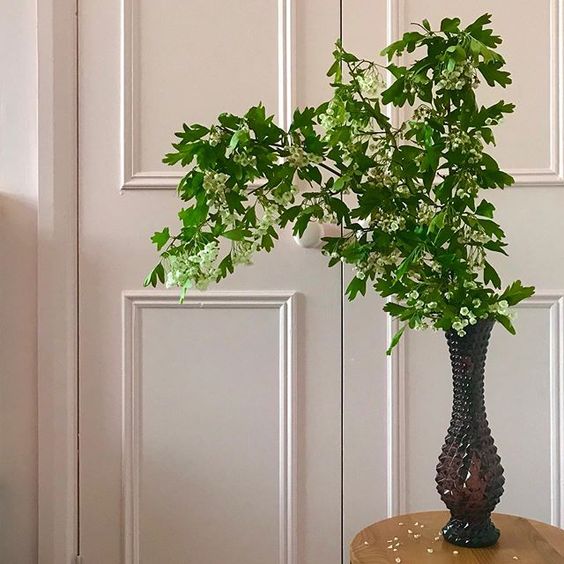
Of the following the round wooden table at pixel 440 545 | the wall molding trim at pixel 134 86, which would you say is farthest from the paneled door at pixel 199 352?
the round wooden table at pixel 440 545

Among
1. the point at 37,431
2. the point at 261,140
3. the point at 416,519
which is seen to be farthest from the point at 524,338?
the point at 37,431

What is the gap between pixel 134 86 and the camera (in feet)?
5.17

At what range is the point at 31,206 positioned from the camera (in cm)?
158

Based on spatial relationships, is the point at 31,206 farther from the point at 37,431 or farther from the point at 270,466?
the point at 270,466

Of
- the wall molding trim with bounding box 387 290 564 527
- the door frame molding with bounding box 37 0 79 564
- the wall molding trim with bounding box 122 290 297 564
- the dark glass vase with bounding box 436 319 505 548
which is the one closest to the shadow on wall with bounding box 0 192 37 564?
the door frame molding with bounding box 37 0 79 564

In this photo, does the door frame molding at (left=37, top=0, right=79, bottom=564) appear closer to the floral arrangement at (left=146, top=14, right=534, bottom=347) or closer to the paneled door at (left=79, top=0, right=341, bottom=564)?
the paneled door at (left=79, top=0, right=341, bottom=564)

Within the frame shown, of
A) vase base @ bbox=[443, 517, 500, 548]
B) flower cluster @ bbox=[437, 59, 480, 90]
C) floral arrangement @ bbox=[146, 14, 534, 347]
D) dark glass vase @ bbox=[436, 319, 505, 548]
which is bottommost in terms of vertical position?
vase base @ bbox=[443, 517, 500, 548]

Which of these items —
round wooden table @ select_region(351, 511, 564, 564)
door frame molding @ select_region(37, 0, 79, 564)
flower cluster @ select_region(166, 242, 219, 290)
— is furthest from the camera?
door frame molding @ select_region(37, 0, 79, 564)

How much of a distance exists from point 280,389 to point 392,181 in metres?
0.61

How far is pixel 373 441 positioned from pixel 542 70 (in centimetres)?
83

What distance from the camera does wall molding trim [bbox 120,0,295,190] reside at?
61.7 inches

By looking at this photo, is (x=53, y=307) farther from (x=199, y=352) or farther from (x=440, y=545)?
(x=440, y=545)

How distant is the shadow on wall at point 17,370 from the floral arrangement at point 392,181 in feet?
1.98

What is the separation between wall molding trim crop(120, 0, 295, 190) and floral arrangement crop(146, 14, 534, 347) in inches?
18.2
